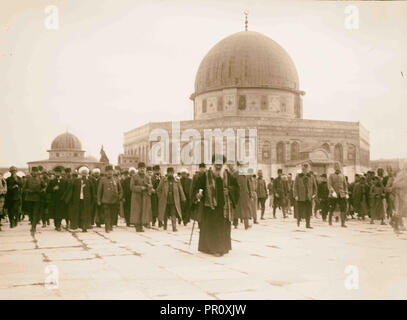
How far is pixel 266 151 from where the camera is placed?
43.1 m

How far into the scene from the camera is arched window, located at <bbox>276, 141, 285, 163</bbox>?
4378cm

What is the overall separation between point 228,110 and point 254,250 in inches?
1572

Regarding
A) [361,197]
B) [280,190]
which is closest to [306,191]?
[361,197]

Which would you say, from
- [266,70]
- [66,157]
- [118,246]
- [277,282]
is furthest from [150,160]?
[277,282]

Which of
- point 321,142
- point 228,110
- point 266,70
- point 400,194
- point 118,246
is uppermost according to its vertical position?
point 266,70

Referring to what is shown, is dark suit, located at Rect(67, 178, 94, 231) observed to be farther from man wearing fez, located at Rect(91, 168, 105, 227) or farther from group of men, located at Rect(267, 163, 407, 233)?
group of men, located at Rect(267, 163, 407, 233)

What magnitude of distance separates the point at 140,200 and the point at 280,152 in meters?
33.2

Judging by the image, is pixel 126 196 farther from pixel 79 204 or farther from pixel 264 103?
pixel 264 103

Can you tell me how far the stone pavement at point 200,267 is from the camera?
17.0ft

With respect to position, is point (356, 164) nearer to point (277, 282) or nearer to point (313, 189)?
point (313, 189)

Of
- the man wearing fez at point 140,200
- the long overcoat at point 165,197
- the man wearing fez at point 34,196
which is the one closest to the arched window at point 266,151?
the long overcoat at point 165,197

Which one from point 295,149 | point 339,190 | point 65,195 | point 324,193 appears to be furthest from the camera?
point 295,149

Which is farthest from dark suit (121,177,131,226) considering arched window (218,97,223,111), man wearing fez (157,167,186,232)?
arched window (218,97,223,111)

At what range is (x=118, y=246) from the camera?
8781mm
